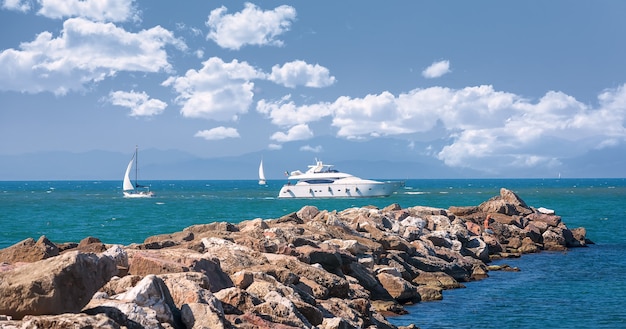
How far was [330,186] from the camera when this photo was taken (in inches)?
4104

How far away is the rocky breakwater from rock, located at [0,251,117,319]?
1cm

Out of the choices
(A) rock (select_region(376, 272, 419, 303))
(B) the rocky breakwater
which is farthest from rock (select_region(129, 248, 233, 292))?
(A) rock (select_region(376, 272, 419, 303))

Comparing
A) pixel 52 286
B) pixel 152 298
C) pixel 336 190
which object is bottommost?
pixel 152 298

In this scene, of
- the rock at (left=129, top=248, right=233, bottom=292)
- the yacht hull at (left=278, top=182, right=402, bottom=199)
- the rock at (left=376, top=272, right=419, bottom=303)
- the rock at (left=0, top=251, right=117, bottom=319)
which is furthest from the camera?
the yacht hull at (left=278, top=182, right=402, bottom=199)

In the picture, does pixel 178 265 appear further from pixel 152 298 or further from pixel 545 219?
pixel 545 219

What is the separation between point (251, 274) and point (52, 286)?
569cm

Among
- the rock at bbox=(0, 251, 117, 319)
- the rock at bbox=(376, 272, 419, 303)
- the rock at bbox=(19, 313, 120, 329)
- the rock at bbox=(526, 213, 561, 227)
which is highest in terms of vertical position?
the rock at bbox=(0, 251, 117, 319)

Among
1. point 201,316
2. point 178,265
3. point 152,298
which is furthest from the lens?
point 178,265

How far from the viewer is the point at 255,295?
43.7 ft

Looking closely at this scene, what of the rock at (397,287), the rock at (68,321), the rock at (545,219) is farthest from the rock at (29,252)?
the rock at (545,219)

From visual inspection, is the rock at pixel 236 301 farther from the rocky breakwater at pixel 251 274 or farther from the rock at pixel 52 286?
the rock at pixel 52 286

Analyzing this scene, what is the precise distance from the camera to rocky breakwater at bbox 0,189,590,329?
31.0ft

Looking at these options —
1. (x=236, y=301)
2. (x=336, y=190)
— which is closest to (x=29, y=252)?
(x=236, y=301)

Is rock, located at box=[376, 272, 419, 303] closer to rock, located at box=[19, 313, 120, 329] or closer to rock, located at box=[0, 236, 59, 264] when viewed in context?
rock, located at box=[0, 236, 59, 264]
